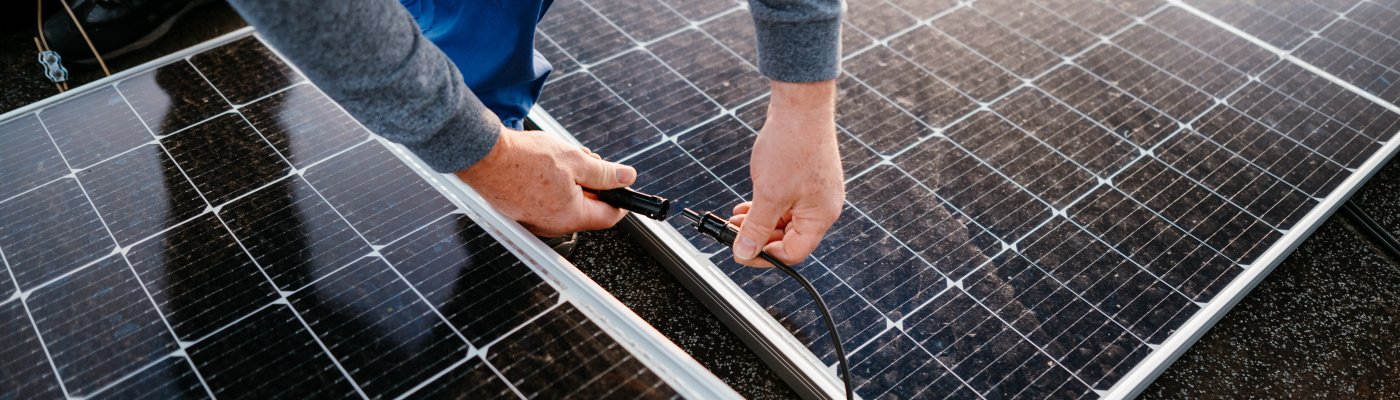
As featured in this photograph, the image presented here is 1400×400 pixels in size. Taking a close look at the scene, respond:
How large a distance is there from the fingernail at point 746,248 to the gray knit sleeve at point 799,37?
232 millimetres

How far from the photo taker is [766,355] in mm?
1490

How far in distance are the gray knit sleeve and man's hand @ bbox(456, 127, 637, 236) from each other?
323 millimetres

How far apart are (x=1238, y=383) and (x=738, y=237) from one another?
0.90m

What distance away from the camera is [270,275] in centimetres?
134

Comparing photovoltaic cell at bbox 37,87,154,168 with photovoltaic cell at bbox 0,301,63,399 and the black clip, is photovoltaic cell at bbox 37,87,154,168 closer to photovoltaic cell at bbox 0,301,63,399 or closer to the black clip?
photovoltaic cell at bbox 0,301,63,399

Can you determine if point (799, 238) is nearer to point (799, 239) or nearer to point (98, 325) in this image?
point (799, 239)

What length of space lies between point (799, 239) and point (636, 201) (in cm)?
28

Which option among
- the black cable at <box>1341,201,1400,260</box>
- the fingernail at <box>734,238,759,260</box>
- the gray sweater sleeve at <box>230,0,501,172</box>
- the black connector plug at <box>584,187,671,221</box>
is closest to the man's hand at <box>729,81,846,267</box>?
the fingernail at <box>734,238,759,260</box>

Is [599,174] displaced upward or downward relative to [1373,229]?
upward

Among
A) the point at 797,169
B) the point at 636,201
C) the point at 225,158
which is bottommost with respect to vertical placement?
the point at 225,158

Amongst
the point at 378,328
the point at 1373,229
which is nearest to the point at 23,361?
the point at 378,328

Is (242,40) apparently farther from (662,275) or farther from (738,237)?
(738,237)

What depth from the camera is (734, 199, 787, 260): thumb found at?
126 cm

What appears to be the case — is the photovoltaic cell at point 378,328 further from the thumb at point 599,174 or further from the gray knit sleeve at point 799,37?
the gray knit sleeve at point 799,37
